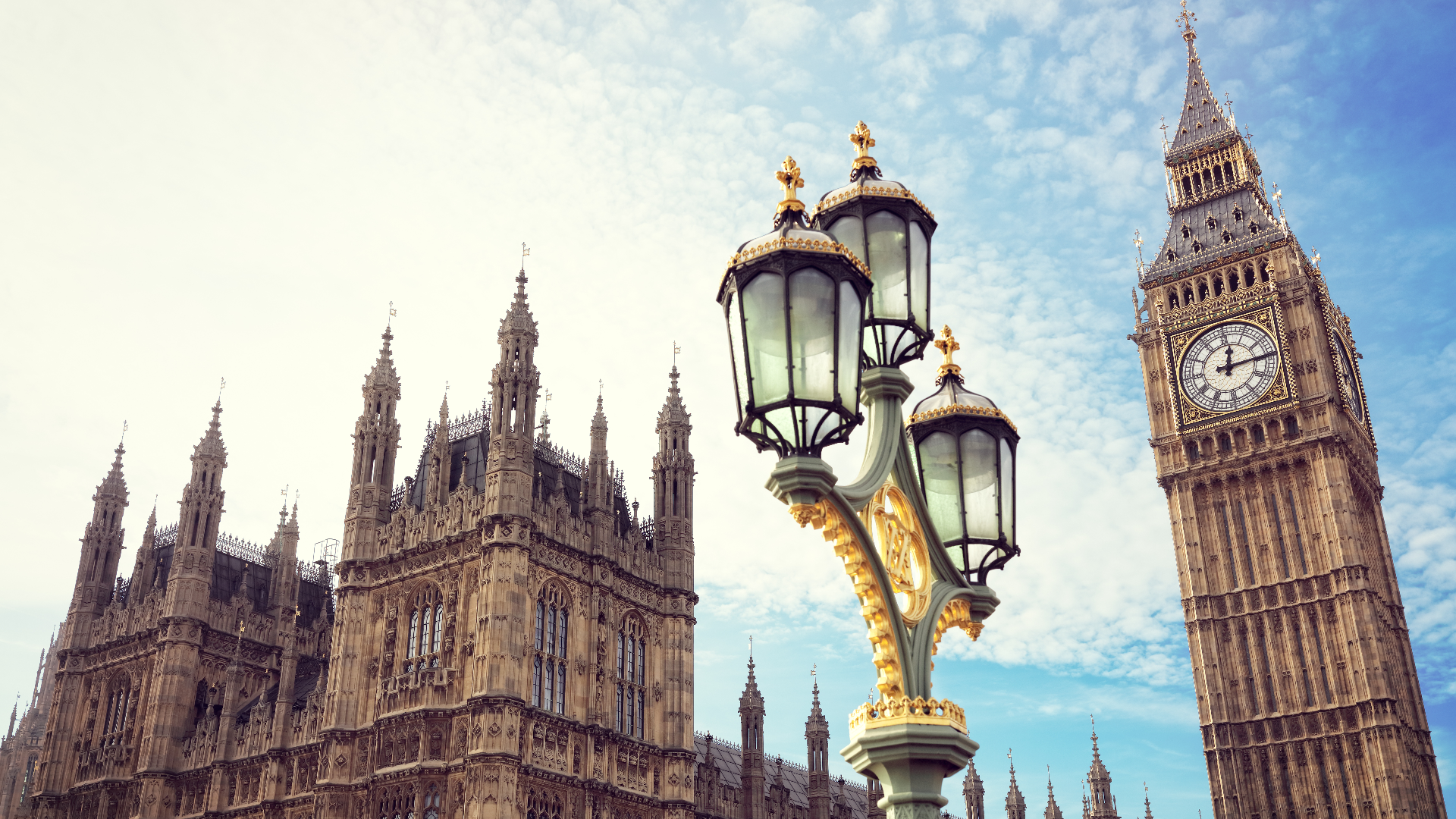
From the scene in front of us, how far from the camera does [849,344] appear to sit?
739 centimetres

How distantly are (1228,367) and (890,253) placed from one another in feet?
231

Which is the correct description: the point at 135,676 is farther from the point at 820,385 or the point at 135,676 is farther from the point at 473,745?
the point at 820,385

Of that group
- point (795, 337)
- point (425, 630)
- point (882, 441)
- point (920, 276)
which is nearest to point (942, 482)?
point (882, 441)

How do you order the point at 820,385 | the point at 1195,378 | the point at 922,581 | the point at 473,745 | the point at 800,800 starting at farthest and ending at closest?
the point at 1195,378 < the point at 800,800 < the point at 473,745 < the point at 922,581 < the point at 820,385

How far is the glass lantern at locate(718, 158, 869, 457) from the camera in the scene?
7.13 m

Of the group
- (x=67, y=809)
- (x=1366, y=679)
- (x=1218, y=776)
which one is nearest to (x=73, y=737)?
(x=67, y=809)

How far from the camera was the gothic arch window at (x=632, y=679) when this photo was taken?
4034 centimetres

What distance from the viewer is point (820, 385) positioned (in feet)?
23.5

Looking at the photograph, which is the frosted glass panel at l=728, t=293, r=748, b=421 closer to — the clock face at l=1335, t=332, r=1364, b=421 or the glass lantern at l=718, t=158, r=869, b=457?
the glass lantern at l=718, t=158, r=869, b=457

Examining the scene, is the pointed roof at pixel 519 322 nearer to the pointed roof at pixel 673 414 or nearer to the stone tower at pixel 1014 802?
the pointed roof at pixel 673 414

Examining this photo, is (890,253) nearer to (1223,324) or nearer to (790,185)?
(790,185)

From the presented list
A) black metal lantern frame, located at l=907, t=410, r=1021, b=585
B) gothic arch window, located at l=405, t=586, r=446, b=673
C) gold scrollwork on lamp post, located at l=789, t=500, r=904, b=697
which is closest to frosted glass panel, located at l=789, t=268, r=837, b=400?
gold scrollwork on lamp post, located at l=789, t=500, r=904, b=697

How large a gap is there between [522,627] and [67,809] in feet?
77.2

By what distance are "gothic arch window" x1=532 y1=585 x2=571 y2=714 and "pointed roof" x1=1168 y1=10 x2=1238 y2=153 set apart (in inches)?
2463
